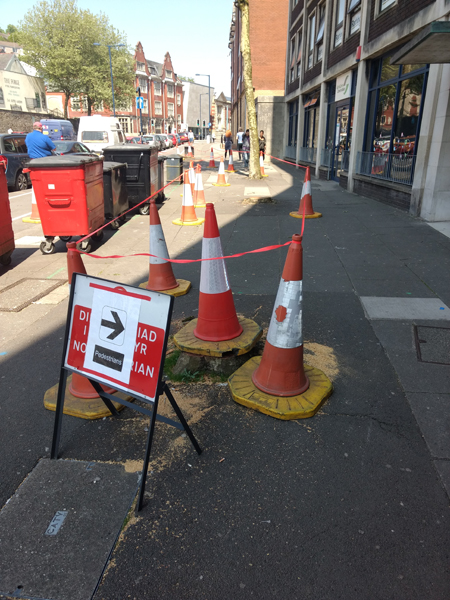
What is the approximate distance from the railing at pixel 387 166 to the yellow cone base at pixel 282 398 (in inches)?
348

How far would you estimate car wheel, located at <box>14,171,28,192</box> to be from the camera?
16.2 metres

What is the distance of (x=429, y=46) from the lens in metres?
6.57

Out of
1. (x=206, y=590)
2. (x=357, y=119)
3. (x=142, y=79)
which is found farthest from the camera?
(x=142, y=79)

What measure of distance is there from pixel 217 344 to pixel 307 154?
2119 centimetres

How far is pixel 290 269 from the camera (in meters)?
3.26

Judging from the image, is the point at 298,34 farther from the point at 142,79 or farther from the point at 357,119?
the point at 142,79

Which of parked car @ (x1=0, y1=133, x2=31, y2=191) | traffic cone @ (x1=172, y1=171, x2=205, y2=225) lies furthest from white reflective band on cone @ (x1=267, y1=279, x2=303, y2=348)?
parked car @ (x1=0, y1=133, x2=31, y2=191)

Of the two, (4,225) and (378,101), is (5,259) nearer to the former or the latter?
(4,225)

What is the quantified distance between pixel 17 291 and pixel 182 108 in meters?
112

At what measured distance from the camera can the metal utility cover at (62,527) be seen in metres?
2.03

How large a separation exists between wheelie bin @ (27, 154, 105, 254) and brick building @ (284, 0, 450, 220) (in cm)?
598

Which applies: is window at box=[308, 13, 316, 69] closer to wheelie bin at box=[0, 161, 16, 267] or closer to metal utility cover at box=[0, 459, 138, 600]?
wheelie bin at box=[0, 161, 16, 267]

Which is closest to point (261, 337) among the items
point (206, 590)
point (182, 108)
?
point (206, 590)

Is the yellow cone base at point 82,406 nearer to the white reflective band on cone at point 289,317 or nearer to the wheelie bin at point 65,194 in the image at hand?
the white reflective band on cone at point 289,317
